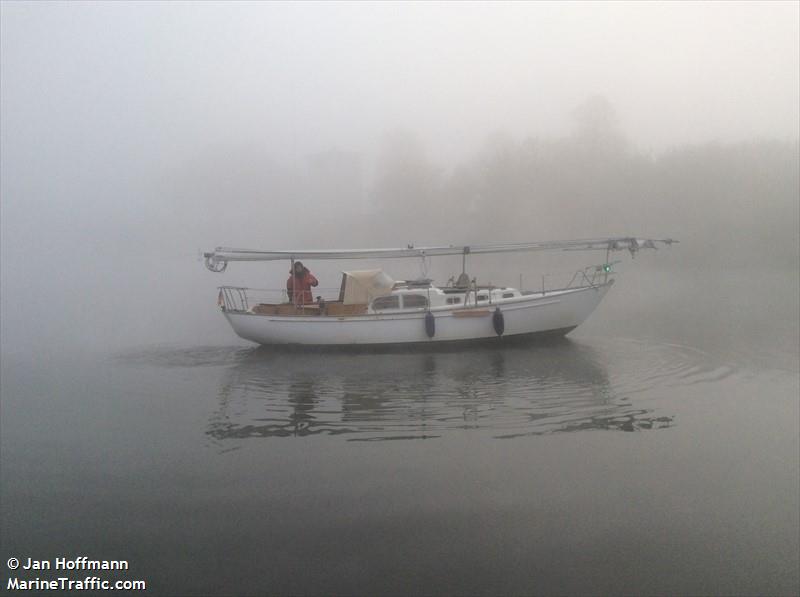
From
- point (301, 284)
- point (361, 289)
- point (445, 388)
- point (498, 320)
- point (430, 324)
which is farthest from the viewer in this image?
point (301, 284)

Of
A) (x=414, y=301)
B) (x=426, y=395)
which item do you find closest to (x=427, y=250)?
(x=414, y=301)

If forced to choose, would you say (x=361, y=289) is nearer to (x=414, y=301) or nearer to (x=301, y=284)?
(x=414, y=301)

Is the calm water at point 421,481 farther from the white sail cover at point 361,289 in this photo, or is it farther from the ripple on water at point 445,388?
the white sail cover at point 361,289

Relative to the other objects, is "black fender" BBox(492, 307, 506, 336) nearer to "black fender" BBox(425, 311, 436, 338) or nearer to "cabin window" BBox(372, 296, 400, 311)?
"black fender" BBox(425, 311, 436, 338)

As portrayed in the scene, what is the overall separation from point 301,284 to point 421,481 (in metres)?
18.3

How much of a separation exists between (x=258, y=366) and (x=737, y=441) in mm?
17252

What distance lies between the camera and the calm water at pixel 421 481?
721 centimetres

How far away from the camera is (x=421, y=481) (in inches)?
389

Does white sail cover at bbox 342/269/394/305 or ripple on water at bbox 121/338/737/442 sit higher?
white sail cover at bbox 342/269/394/305

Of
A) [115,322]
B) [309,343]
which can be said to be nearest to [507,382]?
[309,343]

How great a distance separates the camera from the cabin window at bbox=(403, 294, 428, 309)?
2488 centimetres

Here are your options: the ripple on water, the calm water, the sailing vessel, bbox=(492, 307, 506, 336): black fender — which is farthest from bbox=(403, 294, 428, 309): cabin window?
the calm water

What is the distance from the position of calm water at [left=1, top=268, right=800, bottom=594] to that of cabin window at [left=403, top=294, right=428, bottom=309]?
18.6 feet

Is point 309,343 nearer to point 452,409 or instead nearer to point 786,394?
point 452,409
